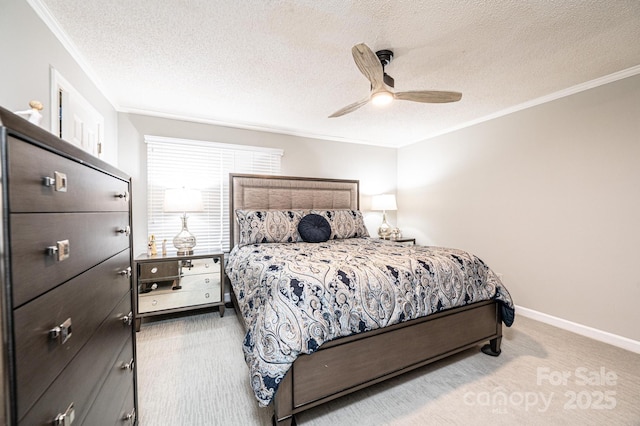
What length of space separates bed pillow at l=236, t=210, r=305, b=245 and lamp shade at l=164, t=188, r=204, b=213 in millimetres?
527

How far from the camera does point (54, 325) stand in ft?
2.32

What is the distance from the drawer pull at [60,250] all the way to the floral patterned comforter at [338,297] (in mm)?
934

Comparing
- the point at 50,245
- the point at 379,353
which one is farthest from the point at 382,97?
the point at 50,245

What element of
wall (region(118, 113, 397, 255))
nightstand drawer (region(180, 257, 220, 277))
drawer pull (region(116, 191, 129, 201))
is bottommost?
nightstand drawer (region(180, 257, 220, 277))

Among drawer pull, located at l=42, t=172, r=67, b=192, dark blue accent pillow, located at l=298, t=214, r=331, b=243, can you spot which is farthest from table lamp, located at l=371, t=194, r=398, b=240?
drawer pull, located at l=42, t=172, r=67, b=192

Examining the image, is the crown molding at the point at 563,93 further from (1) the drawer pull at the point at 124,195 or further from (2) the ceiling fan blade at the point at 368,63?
(1) the drawer pull at the point at 124,195

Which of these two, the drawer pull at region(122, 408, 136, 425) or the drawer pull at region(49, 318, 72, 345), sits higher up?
the drawer pull at region(49, 318, 72, 345)

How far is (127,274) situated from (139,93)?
2.30 m

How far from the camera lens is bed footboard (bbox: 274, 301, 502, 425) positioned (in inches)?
57.3

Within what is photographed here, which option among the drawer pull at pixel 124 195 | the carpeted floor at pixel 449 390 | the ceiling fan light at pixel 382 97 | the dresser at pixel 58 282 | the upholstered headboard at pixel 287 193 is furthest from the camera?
the upholstered headboard at pixel 287 193

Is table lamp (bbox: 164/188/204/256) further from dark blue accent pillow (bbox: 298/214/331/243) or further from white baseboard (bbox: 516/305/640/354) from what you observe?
white baseboard (bbox: 516/305/640/354)

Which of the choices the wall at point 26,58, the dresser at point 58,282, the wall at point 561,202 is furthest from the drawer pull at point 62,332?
the wall at point 561,202

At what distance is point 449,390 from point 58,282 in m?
2.21

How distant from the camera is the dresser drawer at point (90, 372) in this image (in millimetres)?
673
